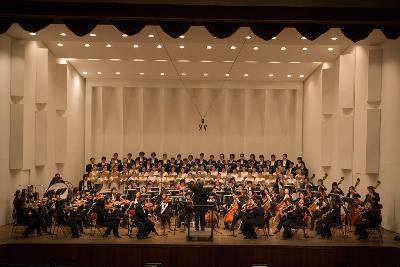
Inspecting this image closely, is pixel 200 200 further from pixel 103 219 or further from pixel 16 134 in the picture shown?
pixel 16 134

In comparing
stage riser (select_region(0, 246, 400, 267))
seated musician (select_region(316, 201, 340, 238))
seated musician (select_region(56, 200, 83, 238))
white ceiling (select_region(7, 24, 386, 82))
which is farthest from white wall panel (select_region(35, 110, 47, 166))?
seated musician (select_region(316, 201, 340, 238))

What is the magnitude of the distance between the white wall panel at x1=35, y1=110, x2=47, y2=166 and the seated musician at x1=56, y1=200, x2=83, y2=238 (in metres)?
3.70

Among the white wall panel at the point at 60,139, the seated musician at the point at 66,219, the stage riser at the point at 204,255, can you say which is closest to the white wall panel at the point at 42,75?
the white wall panel at the point at 60,139

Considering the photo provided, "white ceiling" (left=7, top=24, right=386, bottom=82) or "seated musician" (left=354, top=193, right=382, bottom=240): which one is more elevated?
"white ceiling" (left=7, top=24, right=386, bottom=82)

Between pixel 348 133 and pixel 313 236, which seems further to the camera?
pixel 348 133

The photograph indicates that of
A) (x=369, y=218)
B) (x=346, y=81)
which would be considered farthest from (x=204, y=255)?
(x=346, y=81)

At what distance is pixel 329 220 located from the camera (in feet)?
38.6

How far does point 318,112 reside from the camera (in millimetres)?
19406

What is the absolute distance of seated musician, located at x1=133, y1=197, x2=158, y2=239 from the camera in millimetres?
11492

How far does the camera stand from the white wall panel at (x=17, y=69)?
1386 cm

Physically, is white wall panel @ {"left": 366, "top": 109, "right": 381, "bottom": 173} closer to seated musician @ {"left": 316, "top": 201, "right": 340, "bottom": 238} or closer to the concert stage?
seated musician @ {"left": 316, "top": 201, "right": 340, "bottom": 238}

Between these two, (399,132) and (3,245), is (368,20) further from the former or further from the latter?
(3,245)

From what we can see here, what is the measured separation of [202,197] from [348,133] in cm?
617

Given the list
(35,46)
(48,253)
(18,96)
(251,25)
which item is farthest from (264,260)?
(35,46)
